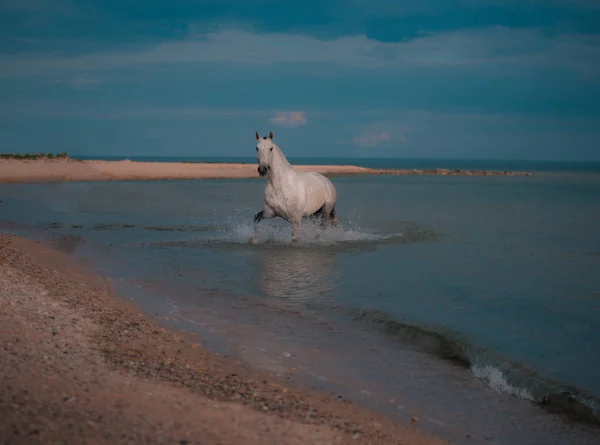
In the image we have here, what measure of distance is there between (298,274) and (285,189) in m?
3.26

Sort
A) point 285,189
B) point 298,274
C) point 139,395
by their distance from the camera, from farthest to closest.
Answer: point 285,189
point 298,274
point 139,395

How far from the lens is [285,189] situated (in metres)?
14.1

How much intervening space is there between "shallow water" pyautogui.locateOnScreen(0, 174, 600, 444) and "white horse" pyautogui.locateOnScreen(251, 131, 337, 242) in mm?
771

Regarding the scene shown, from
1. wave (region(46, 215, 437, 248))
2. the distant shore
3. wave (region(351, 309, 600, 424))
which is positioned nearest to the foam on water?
wave (region(351, 309, 600, 424))

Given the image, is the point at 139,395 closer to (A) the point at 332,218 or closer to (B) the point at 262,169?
(B) the point at 262,169

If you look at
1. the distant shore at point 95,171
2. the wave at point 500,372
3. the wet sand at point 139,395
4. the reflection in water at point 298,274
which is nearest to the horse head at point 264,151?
the reflection in water at point 298,274

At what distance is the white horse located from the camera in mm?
13516

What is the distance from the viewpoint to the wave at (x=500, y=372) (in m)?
5.58

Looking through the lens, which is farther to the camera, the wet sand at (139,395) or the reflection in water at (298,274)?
the reflection in water at (298,274)

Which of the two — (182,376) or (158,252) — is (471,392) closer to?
Answer: (182,376)

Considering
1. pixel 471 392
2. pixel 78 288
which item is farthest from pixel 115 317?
pixel 471 392

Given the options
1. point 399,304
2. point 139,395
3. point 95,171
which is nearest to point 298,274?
point 399,304

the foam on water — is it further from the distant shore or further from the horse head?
the distant shore

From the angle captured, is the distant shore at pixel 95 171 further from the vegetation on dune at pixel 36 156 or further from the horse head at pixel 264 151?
the horse head at pixel 264 151
